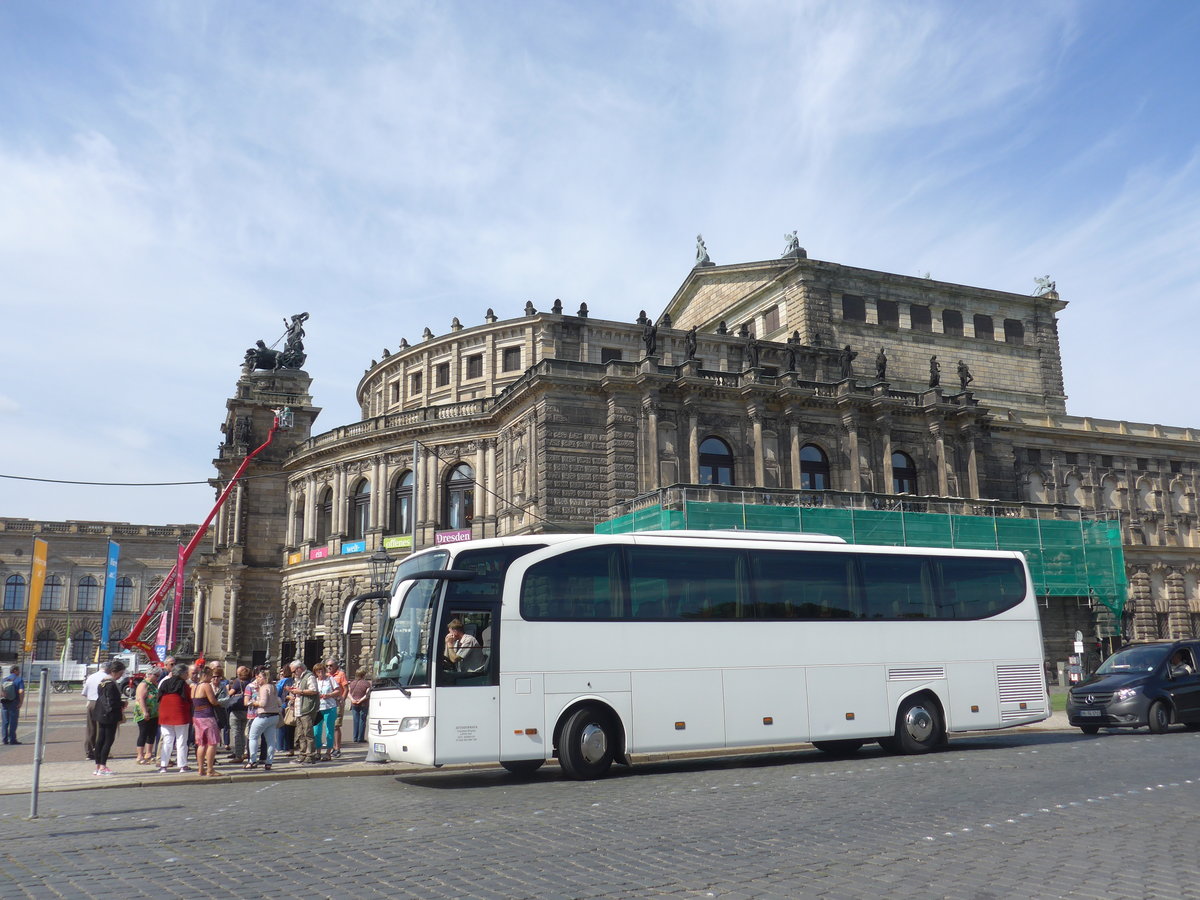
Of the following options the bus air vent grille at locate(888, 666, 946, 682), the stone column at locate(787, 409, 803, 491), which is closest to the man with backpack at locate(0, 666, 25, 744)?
the bus air vent grille at locate(888, 666, 946, 682)

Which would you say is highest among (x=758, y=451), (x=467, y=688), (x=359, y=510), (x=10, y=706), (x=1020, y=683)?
(x=758, y=451)

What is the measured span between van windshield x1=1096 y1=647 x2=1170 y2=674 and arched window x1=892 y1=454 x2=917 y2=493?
25.9 meters

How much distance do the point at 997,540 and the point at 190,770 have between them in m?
37.5

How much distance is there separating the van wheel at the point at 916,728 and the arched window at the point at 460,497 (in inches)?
1325

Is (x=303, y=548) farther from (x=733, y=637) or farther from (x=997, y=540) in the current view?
(x=733, y=637)

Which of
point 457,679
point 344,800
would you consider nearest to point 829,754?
point 457,679

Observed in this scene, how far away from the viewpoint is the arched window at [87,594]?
93375mm

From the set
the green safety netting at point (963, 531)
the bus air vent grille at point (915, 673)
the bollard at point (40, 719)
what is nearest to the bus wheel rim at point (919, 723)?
the bus air vent grille at point (915, 673)

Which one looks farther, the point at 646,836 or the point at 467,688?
the point at 467,688

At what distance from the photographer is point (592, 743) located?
571 inches

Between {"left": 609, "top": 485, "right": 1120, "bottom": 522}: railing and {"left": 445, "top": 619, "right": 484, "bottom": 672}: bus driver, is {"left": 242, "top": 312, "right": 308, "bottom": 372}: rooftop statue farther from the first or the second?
{"left": 445, "top": 619, "right": 484, "bottom": 672}: bus driver

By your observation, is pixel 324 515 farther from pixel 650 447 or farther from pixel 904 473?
pixel 904 473

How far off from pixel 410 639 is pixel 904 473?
38658mm

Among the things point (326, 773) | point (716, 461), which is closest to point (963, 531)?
point (716, 461)
